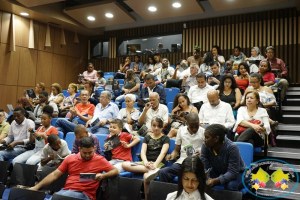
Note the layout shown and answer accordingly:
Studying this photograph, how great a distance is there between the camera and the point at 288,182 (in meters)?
2.88

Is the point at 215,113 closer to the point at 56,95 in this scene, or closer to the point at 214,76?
the point at 214,76

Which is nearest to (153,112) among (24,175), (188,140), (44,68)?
(188,140)

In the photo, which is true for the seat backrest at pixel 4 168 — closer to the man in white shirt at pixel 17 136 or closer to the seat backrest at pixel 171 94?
the man in white shirt at pixel 17 136

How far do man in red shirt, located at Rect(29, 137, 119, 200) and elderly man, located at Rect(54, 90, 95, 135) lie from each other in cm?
171

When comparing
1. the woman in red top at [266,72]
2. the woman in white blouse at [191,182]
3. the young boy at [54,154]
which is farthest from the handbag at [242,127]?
the young boy at [54,154]

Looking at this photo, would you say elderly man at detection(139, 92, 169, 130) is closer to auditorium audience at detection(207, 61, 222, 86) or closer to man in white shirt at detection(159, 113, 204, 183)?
man in white shirt at detection(159, 113, 204, 183)

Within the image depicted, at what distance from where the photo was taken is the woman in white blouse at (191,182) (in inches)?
77.7

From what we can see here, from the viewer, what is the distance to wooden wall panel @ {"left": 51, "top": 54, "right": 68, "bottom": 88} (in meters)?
9.00

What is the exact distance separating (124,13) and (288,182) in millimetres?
6028

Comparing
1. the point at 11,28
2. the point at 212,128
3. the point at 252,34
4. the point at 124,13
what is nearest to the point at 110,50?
the point at 124,13

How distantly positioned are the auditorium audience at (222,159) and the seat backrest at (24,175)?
1.83 meters

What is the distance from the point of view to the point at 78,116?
453cm

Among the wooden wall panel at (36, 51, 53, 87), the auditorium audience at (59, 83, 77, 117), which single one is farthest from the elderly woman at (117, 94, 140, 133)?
the wooden wall panel at (36, 51, 53, 87)

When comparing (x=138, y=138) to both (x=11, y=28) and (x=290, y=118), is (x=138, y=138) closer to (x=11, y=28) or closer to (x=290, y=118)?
(x=290, y=118)
